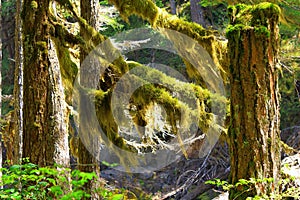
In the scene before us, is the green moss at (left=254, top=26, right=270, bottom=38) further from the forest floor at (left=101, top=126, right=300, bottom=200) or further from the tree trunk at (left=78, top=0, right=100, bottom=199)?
the forest floor at (left=101, top=126, right=300, bottom=200)

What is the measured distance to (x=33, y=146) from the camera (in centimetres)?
→ 582

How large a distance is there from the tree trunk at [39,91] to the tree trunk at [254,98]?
8.07ft

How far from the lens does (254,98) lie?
14.8 feet

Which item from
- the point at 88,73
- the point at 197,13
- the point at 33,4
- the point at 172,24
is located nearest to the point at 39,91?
the point at 33,4

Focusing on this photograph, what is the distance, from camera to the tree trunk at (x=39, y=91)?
5820mm

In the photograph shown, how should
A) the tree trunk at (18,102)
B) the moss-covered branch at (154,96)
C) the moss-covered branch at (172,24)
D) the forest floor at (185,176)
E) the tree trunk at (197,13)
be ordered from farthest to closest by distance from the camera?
1. the tree trunk at (197,13)
2. the forest floor at (185,176)
3. the tree trunk at (18,102)
4. the moss-covered branch at (172,24)
5. the moss-covered branch at (154,96)

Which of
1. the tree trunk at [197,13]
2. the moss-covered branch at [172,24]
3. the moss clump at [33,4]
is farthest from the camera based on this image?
the tree trunk at [197,13]

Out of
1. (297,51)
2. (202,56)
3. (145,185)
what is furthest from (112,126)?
(145,185)

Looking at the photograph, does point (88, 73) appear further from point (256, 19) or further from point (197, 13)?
point (197, 13)

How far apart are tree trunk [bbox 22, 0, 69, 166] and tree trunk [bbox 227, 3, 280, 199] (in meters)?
2.46

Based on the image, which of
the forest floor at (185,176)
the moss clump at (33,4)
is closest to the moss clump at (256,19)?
the moss clump at (33,4)

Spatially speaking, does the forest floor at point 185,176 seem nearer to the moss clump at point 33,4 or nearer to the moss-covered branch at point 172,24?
the moss-covered branch at point 172,24

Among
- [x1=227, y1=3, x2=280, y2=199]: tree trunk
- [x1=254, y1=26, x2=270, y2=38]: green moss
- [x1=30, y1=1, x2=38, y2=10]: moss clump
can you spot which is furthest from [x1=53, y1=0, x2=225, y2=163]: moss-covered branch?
[x1=254, y1=26, x2=270, y2=38]: green moss

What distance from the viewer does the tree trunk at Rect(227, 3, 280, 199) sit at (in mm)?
4500
